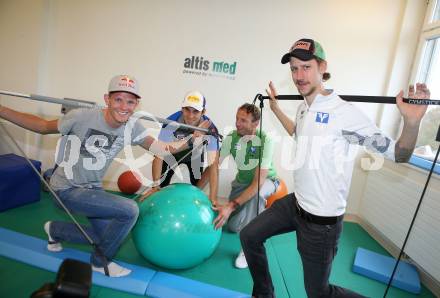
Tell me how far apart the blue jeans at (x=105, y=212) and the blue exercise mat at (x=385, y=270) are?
6.87 ft

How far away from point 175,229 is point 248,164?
4.07 feet

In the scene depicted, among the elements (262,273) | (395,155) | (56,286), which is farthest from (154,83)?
(56,286)

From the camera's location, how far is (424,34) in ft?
11.1

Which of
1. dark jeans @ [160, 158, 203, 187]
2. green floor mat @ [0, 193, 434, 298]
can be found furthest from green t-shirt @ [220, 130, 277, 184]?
green floor mat @ [0, 193, 434, 298]

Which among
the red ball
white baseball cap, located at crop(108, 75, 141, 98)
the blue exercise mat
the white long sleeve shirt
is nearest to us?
the white long sleeve shirt

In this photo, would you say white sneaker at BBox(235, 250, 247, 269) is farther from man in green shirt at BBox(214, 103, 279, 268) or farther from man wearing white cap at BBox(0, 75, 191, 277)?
man wearing white cap at BBox(0, 75, 191, 277)

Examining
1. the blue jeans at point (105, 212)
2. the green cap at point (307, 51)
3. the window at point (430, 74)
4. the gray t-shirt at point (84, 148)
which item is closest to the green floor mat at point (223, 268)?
the blue jeans at point (105, 212)

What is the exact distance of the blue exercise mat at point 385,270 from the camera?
2.51m

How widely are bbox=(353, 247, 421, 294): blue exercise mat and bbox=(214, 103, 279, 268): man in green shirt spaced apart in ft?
3.40

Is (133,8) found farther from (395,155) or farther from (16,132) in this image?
(395,155)

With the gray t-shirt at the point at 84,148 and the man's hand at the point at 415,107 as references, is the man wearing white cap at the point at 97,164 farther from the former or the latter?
the man's hand at the point at 415,107

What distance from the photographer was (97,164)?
2160 millimetres

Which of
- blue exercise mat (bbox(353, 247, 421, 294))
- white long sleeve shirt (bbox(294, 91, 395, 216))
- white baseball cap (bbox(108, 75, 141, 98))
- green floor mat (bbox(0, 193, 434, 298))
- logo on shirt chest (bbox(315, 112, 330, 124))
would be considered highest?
white baseball cap (bbox(108, 75, 141, 98))

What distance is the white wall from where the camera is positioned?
367 centimetres
